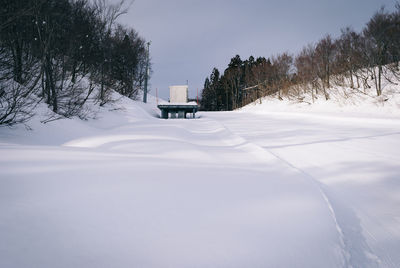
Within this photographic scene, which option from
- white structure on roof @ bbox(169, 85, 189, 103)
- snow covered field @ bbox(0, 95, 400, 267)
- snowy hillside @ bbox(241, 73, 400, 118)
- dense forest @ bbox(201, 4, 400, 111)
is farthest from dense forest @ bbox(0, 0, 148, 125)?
dense forest @ bbox(201, 4, 400, 111)

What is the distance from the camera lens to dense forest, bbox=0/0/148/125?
11.6ft

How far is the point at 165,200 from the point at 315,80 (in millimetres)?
21446

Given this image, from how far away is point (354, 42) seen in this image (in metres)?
15.0

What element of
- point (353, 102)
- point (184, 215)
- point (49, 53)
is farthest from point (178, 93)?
point (184, 215)

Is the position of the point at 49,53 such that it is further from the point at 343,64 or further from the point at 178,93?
the point at 343,64

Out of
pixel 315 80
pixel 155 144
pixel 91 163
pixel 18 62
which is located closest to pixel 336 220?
pixel 91 163

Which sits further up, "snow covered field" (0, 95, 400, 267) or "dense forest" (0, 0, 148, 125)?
"dense forest" (0, 0, 148, 125)

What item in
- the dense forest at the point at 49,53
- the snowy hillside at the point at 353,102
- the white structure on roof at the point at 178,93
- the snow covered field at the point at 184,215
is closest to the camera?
the snow covered field at the point at 184,215

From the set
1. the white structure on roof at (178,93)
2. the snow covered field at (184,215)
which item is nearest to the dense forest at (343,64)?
the white structure on roof at (178,93)

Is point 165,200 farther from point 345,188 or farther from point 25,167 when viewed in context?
point 345,188

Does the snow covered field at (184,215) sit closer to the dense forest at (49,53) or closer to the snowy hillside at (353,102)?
the dense forest at (49,53)

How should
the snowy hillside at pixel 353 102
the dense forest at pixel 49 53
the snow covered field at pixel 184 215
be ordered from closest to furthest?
the snow covered field at pixel 184 215 → the dense forest at pixel 49 53 → the snowy hillside at pixel 353 102

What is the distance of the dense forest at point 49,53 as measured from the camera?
3534 millimetres

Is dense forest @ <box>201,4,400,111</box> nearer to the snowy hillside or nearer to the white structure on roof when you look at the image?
the snowy hillside
